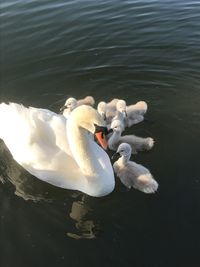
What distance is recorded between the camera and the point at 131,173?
7.41 meters

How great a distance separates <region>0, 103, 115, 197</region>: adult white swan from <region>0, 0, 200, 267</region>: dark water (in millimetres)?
234

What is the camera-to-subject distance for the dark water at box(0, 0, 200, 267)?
6359 millimetres

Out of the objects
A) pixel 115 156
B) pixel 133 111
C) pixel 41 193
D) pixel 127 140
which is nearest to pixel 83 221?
pixel 41 193

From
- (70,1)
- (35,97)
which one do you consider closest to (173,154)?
(35,97)

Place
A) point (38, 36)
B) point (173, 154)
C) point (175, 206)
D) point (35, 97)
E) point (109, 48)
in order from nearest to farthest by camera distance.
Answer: point (175, 206)
point (173, 154)
point (35, 97)
point (109, 48)
point (38, 36)

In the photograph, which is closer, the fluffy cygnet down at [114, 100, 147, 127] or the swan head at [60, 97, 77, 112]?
the fluffy cygnet down at [114, 100, 147, 127]

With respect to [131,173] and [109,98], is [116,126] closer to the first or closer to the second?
[131,173]

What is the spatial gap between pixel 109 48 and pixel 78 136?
16.1 feet

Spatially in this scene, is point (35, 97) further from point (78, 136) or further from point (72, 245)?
point (72, 245)

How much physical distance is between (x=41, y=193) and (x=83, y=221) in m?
0.93

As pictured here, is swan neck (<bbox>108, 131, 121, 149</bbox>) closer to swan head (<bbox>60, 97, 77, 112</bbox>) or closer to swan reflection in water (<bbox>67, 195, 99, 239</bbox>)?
swan head (<bbox>60, 97, 77, 112</bbox>)

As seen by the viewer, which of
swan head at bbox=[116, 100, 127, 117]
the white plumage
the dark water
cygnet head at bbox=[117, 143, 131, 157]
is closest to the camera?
the dark water

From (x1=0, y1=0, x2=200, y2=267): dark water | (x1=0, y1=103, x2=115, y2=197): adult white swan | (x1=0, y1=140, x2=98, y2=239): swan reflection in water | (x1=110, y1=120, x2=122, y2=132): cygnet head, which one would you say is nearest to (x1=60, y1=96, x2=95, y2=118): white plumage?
(x1=0, y1=0, x2=200, y2=267): dark water

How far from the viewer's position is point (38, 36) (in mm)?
12258
